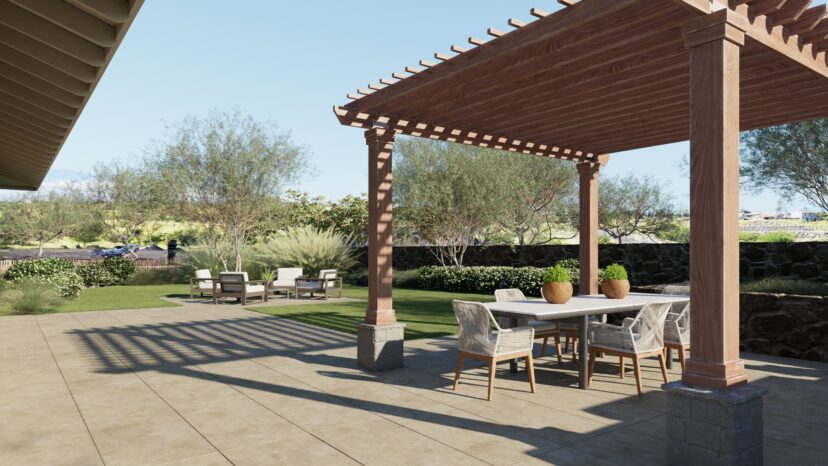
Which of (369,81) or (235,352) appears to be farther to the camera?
(235,352)

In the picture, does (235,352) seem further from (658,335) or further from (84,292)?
(84,292)

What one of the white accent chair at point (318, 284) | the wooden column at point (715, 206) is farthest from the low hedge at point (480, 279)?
the wooden column at point (715, 206)

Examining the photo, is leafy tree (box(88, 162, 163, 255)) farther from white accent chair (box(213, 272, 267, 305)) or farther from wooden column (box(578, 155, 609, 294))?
wooden column (box(578, 155, 609, 294))

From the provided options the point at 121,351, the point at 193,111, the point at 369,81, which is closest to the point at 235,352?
the point at 121,351

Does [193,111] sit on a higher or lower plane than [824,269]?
higher

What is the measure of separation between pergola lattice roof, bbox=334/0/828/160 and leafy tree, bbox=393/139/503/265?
9.48 metres

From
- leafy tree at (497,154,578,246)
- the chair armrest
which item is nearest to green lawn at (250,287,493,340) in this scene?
the chair armrest

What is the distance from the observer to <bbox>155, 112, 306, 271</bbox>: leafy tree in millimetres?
17969

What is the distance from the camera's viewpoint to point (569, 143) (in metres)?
8.20

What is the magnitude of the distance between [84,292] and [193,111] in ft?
21.6

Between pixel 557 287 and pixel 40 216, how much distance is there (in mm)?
42291

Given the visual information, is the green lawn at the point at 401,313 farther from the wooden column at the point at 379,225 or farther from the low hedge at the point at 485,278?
the wooden column at the point at 379,225

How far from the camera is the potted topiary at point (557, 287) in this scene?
6121 mm

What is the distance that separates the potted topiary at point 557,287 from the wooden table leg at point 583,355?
553 mm
